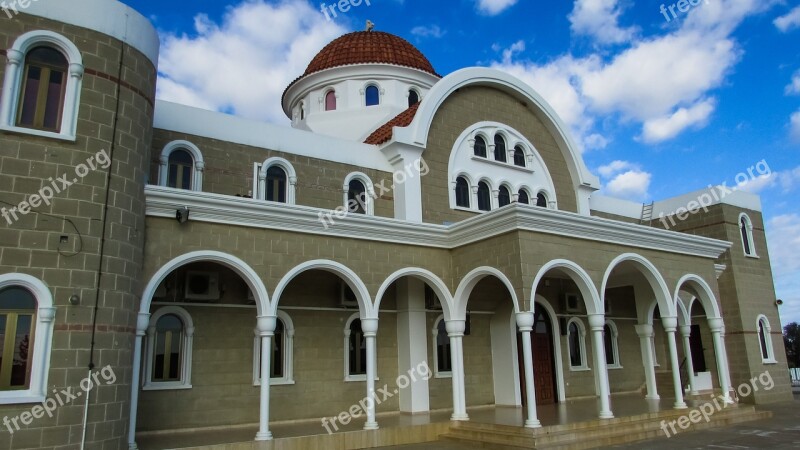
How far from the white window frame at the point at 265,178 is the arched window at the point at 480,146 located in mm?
4784

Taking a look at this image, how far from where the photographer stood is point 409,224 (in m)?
11.4

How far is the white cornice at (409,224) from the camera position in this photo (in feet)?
30.7

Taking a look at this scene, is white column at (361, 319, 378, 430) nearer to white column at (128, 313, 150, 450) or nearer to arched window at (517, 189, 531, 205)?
white column at (128, 313, 150, 450)

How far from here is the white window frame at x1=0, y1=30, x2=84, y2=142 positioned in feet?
25.2

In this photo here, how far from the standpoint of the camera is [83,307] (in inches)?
302

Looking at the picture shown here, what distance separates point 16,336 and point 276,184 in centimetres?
584

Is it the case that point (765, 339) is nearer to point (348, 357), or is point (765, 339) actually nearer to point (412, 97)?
point (412, 97)

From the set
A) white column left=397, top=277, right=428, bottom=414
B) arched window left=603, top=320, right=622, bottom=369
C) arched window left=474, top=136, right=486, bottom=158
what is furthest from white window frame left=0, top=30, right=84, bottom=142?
arched window left=603, top=320, right=622, bottom=369

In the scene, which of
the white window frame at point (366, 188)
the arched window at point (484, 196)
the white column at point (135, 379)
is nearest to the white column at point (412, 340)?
the white window frame at point (366, 188)

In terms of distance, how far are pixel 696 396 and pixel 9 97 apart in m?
15.3

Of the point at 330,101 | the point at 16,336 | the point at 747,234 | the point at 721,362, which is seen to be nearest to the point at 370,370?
the point at 16,336

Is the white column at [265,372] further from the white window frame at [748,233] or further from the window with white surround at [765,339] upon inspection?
the white window frame at [748,233]

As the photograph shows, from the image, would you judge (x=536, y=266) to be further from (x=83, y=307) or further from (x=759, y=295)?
(x=759, y=295)

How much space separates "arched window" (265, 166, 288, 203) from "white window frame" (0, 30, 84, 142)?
4.56 meters
